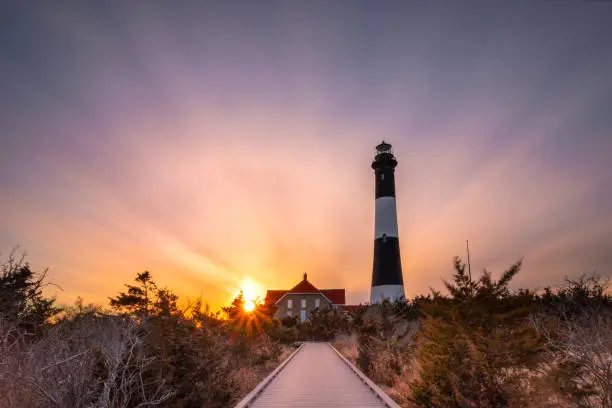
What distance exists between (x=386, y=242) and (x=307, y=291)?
2170 cm

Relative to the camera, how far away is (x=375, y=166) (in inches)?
1543

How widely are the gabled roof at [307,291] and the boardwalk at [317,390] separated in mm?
40759

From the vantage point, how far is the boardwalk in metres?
8.68

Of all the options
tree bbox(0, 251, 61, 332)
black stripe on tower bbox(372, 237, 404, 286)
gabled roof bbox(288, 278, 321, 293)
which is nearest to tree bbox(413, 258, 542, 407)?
tree bbox(0, 251, 61, 332)

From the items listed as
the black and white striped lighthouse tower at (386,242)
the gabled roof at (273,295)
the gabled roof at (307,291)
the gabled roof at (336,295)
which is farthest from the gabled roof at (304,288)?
the black and white striped lighthouse tower at (386,242)

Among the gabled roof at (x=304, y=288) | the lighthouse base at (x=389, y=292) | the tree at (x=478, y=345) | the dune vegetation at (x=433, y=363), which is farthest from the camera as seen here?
the gabled roof at (x=304, y=288)

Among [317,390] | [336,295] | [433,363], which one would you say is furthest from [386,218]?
[433,363]

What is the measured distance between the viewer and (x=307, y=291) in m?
54.6

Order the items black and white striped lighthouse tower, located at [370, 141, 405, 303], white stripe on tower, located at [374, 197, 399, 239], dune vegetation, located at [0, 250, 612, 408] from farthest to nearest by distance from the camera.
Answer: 1. white stripe on tower, located at [374, 197, 399, 239]
2. black and white striped lighthouse tower, located at [370, 141, 405, 303]
3. dune vegetation, located at [0, 250, 612, 408]

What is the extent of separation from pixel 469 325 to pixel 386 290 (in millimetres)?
29519

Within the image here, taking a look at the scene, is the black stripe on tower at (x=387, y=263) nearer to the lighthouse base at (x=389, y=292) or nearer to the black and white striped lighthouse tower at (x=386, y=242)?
the black and white striped lighthouse tower at (x=386, y=242)

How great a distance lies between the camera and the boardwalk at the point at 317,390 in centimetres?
868

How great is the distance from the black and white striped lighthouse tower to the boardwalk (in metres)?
21.5

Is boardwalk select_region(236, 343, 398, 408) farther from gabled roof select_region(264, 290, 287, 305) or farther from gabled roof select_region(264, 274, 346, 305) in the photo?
gabled roof select_region(264, 290, 287, 305)
